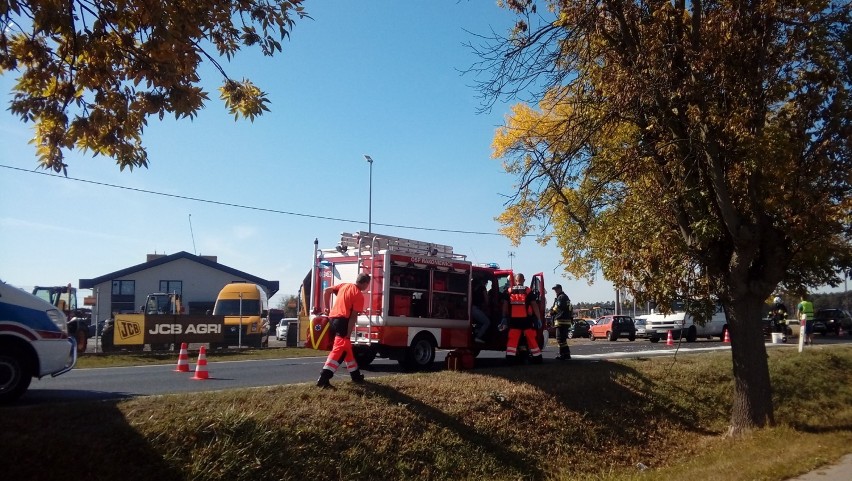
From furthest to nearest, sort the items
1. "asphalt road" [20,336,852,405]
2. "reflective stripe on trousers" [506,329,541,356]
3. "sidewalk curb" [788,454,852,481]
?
"reflective stripe on trousers" [506,329,541,356] → "asphalt road" [20,336,852,405] → "sidewalk curb" [788,454,852,481]

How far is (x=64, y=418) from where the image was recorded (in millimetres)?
7426

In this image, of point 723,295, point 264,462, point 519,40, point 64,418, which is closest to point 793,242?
point 723,295

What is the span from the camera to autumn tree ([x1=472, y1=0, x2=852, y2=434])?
1058 centimetres

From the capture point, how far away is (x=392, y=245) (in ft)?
45.0

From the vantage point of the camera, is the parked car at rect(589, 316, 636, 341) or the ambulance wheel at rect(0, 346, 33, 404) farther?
the parked car at rect(589, 316, 636, 341)

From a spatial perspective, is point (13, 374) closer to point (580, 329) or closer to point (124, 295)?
point (580, 329)

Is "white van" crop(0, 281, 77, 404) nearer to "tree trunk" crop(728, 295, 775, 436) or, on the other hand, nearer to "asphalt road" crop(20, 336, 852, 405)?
"asphalt road" crop(20, 336, 852, 405)

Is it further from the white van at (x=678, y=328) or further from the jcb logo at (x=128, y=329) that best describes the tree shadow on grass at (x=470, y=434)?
the white van at (x=678, y=328)

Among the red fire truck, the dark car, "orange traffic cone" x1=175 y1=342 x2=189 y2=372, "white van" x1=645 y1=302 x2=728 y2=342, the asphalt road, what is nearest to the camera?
the asphalt road

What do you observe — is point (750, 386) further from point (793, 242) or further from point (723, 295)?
point (793, 242)

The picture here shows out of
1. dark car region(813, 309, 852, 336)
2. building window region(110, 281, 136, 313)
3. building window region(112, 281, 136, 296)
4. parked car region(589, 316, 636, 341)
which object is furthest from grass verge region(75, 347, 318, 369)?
dark car region(813, 309, 852, 336)

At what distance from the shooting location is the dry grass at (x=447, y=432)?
23.3ft

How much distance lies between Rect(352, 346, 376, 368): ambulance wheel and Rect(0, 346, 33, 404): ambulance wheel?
20.8ft

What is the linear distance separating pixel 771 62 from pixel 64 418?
11.0m
